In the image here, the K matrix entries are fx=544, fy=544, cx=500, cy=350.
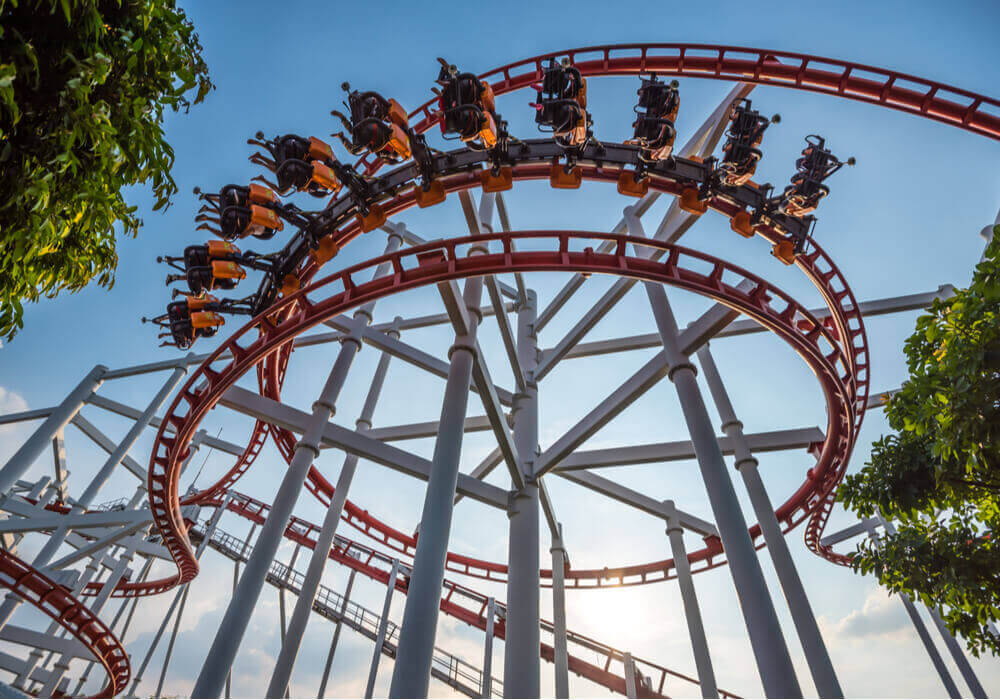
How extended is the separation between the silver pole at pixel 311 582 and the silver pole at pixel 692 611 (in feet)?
17.4

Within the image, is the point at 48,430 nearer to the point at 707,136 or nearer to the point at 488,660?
the point at 488,660

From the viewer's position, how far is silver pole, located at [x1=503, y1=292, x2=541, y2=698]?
228 inches

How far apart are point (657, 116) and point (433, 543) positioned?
14.0 ft

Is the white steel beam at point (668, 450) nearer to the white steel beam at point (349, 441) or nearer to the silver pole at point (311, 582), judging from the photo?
the white steel beam at point (349, 441)

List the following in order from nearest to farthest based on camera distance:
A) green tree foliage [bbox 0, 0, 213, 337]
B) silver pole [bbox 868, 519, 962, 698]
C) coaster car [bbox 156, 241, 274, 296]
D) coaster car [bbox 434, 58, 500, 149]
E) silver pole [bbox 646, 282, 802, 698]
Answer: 1. green tree foliage [bbox 0, 0, 213, 337]
2. silver pole [bbox 646, 282, 802, 698]
3. coaster car [bbox 434, 58, 500, 149]
4. coaster car [bbox 156, 241, 274, 296]
5. silver pole [bbox 868, 519, 962, 698]

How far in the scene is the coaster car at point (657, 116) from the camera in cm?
487

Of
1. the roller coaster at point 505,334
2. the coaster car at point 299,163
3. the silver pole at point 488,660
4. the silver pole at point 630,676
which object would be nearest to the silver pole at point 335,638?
the roller coaster at point 505,334

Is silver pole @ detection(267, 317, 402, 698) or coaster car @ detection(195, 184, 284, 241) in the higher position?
coaster car @ detection(195, 184, 284, 241)

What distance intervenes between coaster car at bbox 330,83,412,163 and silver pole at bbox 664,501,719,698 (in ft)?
23.7

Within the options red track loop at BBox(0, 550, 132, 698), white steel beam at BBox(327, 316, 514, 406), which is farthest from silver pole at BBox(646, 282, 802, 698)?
red track loop at BBox(0, 550, 132, 698)

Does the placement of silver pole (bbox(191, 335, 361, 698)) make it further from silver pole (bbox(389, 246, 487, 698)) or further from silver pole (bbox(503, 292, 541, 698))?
silver pole (bbox(503, 292, 541, 698))

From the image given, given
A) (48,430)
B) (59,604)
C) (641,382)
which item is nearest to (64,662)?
(59,604)

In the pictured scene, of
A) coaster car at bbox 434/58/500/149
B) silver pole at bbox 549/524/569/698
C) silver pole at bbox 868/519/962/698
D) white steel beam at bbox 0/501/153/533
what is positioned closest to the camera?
coaster car at bbox 434/58/500/149

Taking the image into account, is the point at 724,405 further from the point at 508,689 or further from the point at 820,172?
the point at 508,689
